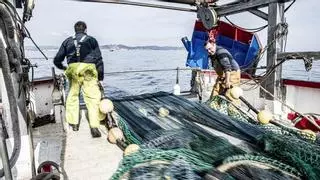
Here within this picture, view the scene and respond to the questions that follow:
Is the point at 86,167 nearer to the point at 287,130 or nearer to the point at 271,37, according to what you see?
the point at 287,130

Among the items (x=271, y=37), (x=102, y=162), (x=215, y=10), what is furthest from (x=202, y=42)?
(x=102, y=162)

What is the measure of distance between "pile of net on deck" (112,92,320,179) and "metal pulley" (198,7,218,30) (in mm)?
4533

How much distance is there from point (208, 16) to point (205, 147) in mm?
7511

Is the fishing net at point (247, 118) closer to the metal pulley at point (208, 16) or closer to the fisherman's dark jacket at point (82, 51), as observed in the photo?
the fisherman's dark jacket at point (82, 51)

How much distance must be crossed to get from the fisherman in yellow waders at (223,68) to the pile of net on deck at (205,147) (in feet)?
2.90

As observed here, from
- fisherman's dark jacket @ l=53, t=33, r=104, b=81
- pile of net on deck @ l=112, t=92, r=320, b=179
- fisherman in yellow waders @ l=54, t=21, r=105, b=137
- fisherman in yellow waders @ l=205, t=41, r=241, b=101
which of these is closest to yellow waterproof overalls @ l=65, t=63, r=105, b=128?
fisherman in yellow waders @ l=54, t=21, r=105, b=137

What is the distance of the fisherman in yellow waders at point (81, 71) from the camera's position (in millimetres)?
5492

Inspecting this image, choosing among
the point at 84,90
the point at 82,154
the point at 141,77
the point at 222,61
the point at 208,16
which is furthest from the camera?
the point at 141,77

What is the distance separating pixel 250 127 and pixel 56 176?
3.13 metres

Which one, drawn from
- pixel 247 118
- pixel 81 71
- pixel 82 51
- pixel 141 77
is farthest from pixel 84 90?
pixel 141 77

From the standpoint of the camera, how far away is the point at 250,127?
15.8 ft

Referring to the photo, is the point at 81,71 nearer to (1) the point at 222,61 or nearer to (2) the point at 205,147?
(2) the point at 205,147

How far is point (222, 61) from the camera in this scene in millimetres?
7195

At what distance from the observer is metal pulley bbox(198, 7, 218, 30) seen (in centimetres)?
1016
